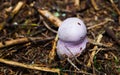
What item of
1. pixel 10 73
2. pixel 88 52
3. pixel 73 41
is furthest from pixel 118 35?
pixel 10 73

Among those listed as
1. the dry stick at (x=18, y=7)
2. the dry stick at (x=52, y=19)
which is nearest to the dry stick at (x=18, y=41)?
the dry stick at (x=52, y=19)

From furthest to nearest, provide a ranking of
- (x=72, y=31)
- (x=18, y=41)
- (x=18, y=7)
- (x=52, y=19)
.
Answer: (x=18, y=7) → (x=52, y=19) → (x=18, y=41) → (x=72, y=31)

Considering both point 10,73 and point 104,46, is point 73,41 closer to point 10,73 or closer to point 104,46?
point 104,46

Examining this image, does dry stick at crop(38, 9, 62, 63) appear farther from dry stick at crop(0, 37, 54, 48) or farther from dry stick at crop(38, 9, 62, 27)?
dry stick at crop(0, 37, 54, 48)

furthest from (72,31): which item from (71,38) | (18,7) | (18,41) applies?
(18,7)

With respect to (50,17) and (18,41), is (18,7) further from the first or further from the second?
(18,41)
